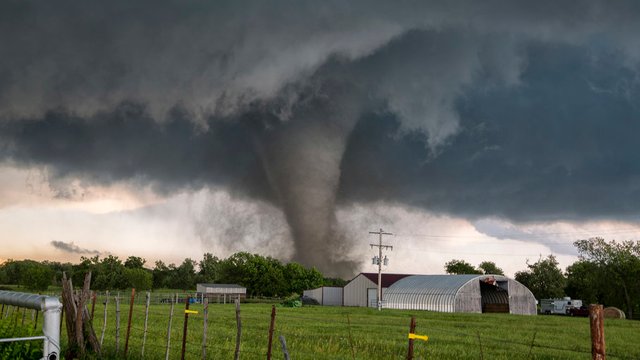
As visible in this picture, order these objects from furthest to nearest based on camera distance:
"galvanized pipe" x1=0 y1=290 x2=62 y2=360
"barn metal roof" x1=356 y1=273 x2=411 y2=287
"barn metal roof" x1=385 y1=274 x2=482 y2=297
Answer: "barn metal roof" x1=356 y1=273 x2=411 y2=287
"barn metal roof" x1=385 y1=274 x2=482 y2=297
"galvanized pipe" x1=0 y1=290 x2=62 y2=360

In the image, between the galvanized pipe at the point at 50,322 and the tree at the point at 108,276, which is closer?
the galvanized pipe at the point at 50,322

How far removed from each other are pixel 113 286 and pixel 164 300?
59.8 metres

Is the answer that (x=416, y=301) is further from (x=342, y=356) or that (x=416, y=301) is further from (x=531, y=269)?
(x=531, y=269)

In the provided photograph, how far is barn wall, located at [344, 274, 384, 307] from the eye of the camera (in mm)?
104744

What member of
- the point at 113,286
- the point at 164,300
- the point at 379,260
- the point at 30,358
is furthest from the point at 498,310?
the point at 113,286

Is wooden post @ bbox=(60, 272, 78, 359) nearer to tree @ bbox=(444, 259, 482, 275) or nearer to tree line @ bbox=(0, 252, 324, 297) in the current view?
tree line @ bbox=(0, 252, 324, 297)

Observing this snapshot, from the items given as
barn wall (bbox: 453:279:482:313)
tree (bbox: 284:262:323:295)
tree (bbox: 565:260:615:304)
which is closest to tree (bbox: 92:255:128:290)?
tree (bbox: 284:262:323:295)

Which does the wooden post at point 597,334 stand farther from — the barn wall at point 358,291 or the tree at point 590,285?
the tree at point 590,285

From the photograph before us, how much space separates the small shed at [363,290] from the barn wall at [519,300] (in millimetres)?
21016

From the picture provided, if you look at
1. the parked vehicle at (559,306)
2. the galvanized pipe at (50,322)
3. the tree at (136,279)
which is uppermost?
the tree at (136,279)

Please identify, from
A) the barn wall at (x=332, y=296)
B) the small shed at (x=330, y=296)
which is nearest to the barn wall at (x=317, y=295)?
the small shed at (x=330, y=296)

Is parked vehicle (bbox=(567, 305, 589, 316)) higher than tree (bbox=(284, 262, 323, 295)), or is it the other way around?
tree (bbox=(284, 262, 323, 295))

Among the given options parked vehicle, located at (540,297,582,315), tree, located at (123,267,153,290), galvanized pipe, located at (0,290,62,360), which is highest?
tree, located at (123,267,153,290)

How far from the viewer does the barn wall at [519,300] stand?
91.2m
